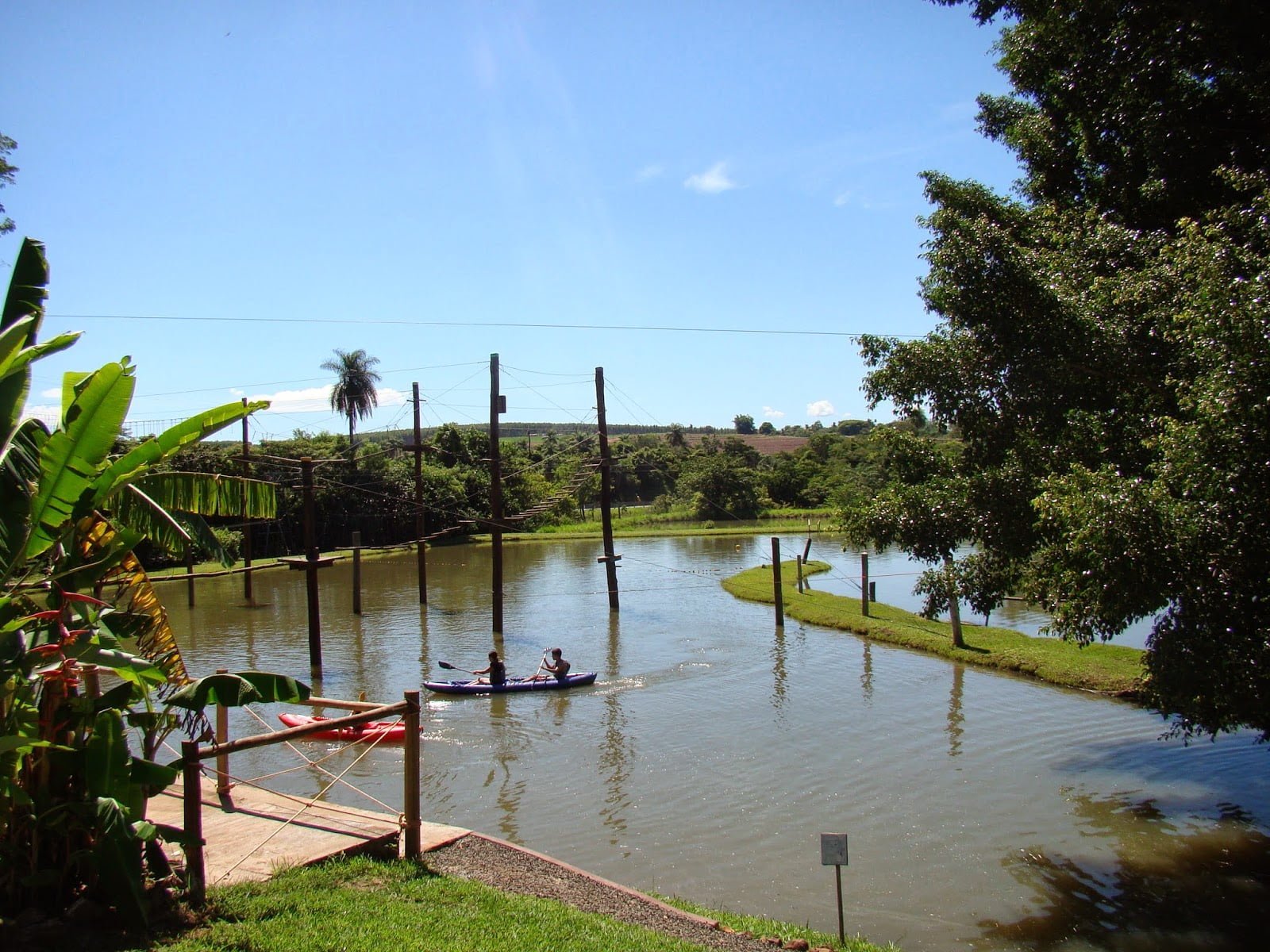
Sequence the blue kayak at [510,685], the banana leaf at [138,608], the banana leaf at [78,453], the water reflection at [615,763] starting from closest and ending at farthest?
the banana leaf at [78,453] → the banana leaf at [138,608] → the water reflection at [615,763] → the blue kayak at [510,685]

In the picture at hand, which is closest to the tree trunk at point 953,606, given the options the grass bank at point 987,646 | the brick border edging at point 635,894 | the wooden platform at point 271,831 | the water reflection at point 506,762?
the grass bank at point 987,646

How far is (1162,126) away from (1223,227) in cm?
223

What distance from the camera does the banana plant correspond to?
5.73m

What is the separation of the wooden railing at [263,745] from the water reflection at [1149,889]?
5.51 meters

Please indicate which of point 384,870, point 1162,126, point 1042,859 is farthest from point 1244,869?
point 384,870

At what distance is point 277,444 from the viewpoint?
58219 mm

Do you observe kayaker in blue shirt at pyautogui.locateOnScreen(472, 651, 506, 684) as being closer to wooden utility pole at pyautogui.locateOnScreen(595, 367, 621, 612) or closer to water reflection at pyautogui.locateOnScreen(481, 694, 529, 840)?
water reflection at pyautogui.locateOnScreen(481, 694, 529, 840)

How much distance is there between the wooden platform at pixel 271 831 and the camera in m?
7.37

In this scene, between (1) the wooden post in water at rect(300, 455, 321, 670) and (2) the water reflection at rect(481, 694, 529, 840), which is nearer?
(2) the water reflection at rect(481, 694, 529, 840)

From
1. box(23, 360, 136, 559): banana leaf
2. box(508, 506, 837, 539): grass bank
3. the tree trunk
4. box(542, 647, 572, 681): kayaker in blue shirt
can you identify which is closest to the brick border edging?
box(23, 360, 136, 559): banana leaf

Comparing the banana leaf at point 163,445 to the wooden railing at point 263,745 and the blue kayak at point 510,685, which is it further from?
→ the blue kayak at point 510,685

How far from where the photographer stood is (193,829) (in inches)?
256

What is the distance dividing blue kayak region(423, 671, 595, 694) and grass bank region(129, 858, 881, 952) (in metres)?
11.5

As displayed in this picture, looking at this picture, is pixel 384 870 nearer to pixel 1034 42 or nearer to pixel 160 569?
pixel 1034 42
